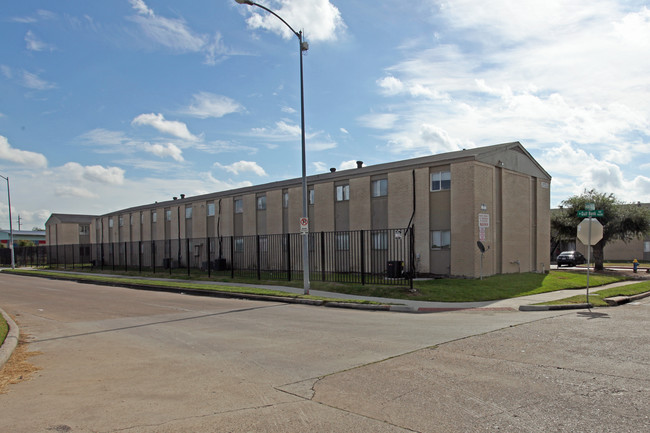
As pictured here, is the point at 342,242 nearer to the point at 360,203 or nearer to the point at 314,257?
the point at 314,257

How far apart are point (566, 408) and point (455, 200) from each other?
61.1 feet

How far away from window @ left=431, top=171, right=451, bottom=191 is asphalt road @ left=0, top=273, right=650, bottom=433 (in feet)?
41.1

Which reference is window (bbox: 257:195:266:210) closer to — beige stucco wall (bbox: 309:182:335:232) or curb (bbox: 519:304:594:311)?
beige stucco wall (bbox: 309:182:335:232)

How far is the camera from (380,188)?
1064 inches

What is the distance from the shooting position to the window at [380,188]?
26781mm

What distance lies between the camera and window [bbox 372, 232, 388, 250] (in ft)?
83.7

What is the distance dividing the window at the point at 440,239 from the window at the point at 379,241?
2.45 metres

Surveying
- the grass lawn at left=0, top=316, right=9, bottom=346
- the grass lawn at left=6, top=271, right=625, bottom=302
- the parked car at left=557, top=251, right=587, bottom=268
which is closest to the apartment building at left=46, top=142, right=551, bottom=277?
the grass lawn at left=6, top=271, right=625, bottom=302

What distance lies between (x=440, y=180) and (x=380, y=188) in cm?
399

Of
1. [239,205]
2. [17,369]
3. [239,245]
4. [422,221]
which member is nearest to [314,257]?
[422,221]

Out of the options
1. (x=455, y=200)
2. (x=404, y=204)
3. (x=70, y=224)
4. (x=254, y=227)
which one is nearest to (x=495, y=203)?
(x=455, y=200)

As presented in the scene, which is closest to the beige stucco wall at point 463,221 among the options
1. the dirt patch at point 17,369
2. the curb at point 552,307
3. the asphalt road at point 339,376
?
the curb at point 552,307

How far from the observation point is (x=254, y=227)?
115 ft

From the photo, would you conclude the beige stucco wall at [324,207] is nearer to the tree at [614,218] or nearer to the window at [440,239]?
the window at [440,239]
